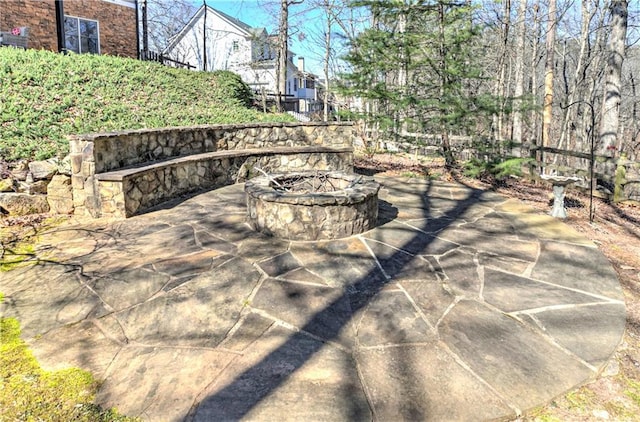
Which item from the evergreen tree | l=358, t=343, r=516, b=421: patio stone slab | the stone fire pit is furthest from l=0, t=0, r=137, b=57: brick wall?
l=358, t=343, r=516, b=421: patio stone slab

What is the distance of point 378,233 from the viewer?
4637 mm

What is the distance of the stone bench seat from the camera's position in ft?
16.5

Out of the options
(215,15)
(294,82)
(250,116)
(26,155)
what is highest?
(215,15)

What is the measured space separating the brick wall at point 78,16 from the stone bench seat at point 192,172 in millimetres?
9014

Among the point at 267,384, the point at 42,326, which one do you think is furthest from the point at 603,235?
the point at 42,326

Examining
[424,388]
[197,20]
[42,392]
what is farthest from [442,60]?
[197,20]

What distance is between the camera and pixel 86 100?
796 cm

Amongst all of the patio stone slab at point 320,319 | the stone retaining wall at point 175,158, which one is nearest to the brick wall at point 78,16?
the stone retaining wall at point 175,158

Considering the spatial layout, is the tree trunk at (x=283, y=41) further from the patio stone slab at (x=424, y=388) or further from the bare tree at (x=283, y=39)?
the patio stone slab at (x=424, y=388)

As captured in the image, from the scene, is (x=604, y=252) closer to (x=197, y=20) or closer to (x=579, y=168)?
(x=579, y=168)

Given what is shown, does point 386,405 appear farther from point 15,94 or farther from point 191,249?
point 15,94

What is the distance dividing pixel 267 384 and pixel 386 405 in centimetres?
65

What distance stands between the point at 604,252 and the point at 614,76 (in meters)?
4.87

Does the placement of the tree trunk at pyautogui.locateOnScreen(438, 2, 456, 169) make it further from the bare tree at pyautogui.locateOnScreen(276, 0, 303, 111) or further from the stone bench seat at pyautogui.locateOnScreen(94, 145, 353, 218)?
the bare tree at pyautogui.locateOnScreen(276, 0, 303, 111)
